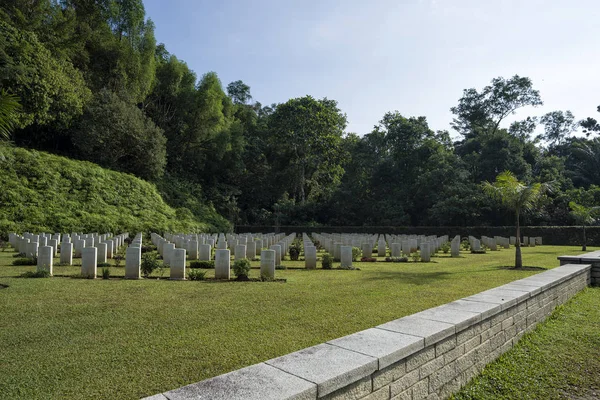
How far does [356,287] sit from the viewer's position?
780 centimetres

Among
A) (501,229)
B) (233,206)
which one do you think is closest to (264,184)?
(233,206)

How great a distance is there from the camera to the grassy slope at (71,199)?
1897cm

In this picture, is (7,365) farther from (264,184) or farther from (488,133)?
(488,133)

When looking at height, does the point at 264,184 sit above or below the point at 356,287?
above

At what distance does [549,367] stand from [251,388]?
3.44 metres

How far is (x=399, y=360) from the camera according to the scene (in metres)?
2.66

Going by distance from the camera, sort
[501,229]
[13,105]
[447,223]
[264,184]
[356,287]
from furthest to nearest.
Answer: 1. [264,184]
2. [447,223]
3. [501,229]
4. [356,287]
5. [13,105]

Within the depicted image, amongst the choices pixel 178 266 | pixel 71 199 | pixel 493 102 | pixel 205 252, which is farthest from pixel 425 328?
pixel 493 102

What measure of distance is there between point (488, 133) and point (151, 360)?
41952 millimetres

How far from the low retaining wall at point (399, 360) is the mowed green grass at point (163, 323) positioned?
119 centimetres

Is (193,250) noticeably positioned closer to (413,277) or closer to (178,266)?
(178,266)

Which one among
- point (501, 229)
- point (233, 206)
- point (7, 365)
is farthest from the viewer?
point (233, 206)

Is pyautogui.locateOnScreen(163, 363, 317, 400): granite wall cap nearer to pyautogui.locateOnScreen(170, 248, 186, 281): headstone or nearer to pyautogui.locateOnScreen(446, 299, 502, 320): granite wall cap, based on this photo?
pyautogui.locateOnScreen(446, 299, 502, 320): granite wall cap

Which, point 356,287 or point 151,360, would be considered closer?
point 151,360
